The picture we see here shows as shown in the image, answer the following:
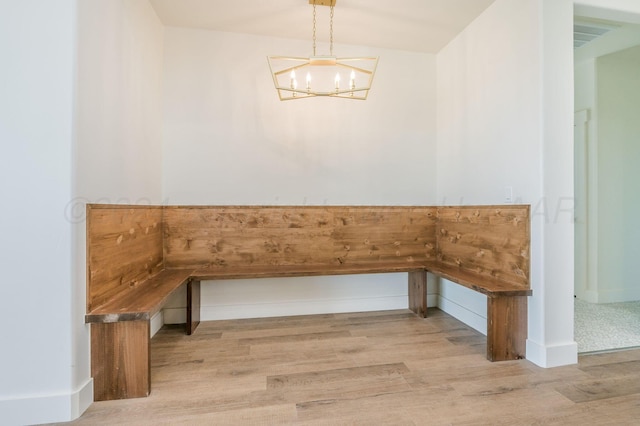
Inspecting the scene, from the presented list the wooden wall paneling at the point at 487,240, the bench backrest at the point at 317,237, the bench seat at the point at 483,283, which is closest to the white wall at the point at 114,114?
the bench backrest at the point at 317,237

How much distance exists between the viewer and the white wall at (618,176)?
132 inches

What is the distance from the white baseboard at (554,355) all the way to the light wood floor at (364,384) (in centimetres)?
5

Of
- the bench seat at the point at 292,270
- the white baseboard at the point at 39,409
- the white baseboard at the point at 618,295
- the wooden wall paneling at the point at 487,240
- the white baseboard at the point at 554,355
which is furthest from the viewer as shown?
the white baseboard at the point at 618,295

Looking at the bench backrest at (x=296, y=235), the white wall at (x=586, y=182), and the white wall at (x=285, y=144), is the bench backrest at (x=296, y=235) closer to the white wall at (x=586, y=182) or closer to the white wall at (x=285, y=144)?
the white wall at (x=285, y=144)

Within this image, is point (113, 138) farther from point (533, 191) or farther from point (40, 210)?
point (533, 191)

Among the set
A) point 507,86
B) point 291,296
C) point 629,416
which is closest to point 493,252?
point 629,416

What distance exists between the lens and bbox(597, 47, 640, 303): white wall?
337 cm

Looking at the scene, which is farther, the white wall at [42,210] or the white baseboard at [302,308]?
the white baseboard at [302,308]

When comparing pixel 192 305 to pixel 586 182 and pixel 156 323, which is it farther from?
pixel 586 182

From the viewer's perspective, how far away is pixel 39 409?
1436 millimetres

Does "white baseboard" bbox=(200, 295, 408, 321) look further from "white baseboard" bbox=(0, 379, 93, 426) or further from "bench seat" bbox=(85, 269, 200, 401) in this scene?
"white baseboard" bbox=(0, 379, 93, 426)

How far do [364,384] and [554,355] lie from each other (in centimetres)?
134

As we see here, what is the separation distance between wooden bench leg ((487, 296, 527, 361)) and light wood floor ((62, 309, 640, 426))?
0.08 meters

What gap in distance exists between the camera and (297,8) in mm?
2447
